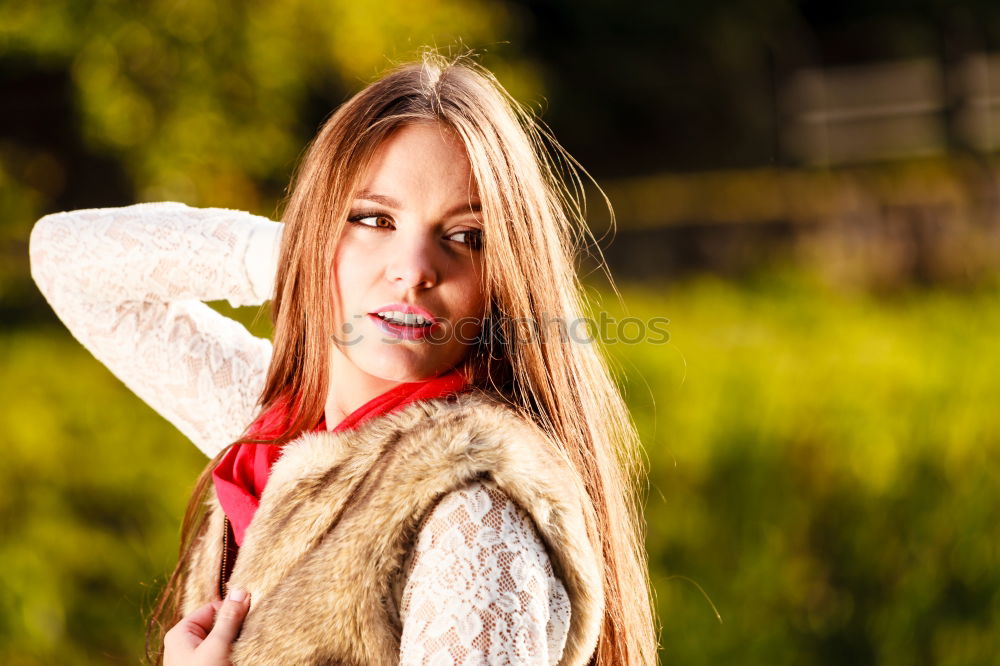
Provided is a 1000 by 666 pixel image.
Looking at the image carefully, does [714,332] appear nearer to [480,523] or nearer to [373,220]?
[373,220]

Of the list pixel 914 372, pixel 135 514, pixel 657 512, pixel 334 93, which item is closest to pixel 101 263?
pixel 135 514

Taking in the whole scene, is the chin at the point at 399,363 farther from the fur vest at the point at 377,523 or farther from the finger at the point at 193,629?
the finger at the point at 193,629

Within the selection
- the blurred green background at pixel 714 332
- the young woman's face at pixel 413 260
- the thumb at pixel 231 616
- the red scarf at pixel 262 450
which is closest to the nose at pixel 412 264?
the young woman's face at pixel 413 260

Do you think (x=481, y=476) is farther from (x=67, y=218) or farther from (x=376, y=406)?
(x=67, y=218)

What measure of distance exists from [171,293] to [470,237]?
2.01 feet

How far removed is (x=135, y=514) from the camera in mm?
3381

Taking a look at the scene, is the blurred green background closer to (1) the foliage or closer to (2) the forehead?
(1) the foliage

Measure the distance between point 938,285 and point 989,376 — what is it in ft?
12.9

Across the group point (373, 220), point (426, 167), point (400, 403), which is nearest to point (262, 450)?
point (400, 403)

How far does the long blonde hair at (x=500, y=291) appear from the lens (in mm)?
1463

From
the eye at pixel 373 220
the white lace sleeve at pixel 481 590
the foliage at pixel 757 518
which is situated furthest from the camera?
the foliage at pixel 757 518

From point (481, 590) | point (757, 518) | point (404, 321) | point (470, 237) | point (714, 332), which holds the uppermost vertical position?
point (470, 237)

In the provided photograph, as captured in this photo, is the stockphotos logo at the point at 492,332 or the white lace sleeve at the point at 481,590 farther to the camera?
the stockphotos logo at the point at 492,332

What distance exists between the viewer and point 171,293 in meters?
1.82
